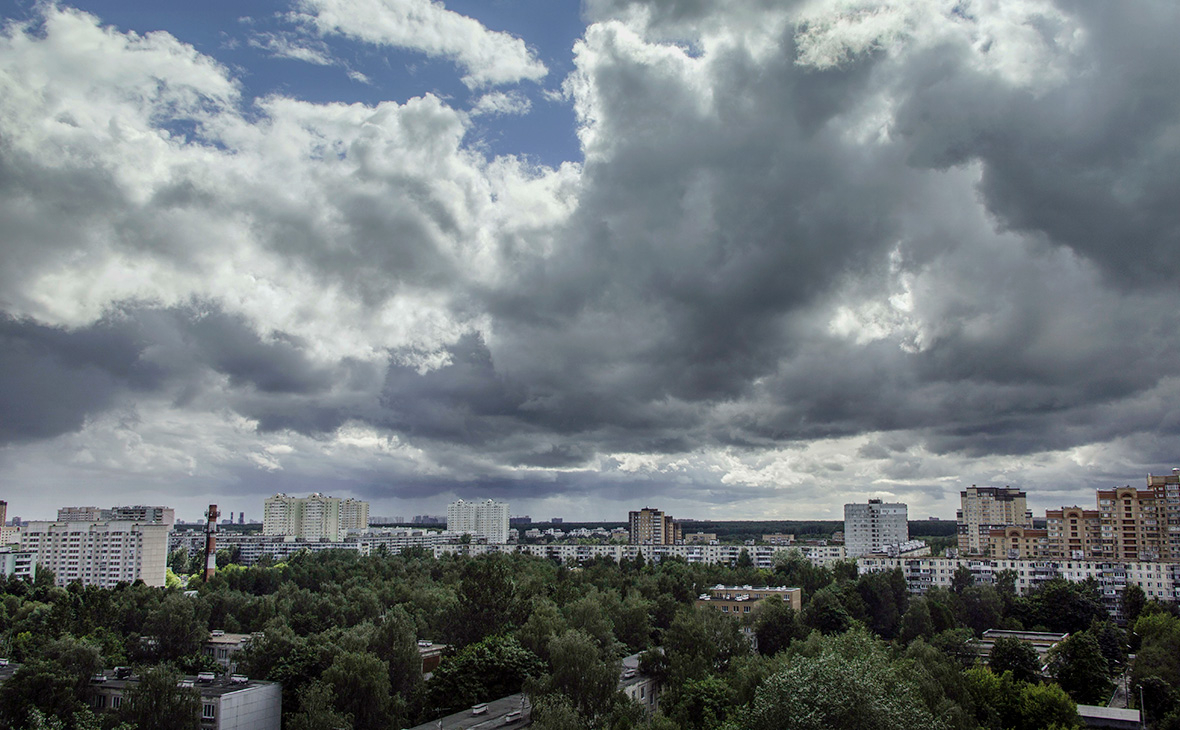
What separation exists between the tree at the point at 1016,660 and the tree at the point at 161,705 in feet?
155

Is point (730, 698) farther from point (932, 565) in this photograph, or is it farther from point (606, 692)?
point (932, 565)

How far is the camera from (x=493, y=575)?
6072 cm

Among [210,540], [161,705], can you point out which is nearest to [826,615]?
[161,705]

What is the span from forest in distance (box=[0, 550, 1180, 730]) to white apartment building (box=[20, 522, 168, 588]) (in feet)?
106

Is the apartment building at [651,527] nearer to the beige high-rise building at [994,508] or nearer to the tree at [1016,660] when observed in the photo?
the beige high-rise building at [994,508]

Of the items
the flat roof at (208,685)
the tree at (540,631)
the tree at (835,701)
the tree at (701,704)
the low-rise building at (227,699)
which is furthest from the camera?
the tree at (540,631)

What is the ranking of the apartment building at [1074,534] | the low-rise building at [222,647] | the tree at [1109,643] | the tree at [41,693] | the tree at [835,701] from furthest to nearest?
the apartment building at [1074,534] → the low-rise building at [222,647] → the tree at [1109,643] → the tree at [41,693] → the tree at [835,701]

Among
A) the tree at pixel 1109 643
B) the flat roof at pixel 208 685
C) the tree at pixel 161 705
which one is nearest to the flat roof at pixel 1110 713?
the tree at pixel 1109 643

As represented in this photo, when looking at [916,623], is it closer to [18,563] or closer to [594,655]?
[594,655]

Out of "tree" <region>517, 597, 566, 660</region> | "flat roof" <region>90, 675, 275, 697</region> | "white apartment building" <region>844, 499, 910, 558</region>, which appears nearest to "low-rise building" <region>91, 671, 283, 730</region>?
"flat roof" <region>90, 675, 275, 697</region>

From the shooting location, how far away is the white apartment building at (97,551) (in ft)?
392

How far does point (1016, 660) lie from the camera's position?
166 ft

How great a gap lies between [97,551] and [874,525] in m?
147

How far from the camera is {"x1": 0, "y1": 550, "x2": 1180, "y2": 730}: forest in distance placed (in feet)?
111
